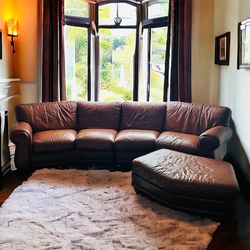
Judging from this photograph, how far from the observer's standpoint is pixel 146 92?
541 cm

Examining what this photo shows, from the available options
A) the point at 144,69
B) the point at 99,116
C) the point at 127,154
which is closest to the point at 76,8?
the point at 144,69

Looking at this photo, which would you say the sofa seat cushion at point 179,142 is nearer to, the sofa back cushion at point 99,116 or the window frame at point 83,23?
the sofa back cushion at point 99,116

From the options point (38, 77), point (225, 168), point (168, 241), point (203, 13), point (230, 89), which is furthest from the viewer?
point (38, 77)

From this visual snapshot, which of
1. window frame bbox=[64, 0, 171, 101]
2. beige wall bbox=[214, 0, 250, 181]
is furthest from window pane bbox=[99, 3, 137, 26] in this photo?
beige wall bbox=[214, 0, 250, 181]

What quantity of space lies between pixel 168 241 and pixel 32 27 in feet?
12.7

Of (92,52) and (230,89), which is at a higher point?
(92,52)

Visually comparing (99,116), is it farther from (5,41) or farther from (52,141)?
(5,41)

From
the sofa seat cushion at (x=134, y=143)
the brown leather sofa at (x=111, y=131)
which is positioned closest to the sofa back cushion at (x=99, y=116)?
the brown leather sofa at (x=111, y=131)

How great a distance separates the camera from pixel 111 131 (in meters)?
4.48

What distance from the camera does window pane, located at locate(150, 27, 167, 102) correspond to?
203 inches

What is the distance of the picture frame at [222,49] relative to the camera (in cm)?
434

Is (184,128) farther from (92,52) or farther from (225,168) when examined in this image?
(92,52)

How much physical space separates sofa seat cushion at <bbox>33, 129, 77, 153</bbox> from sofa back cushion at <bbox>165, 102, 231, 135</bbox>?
136cm

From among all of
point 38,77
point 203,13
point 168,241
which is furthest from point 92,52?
point 168,241
